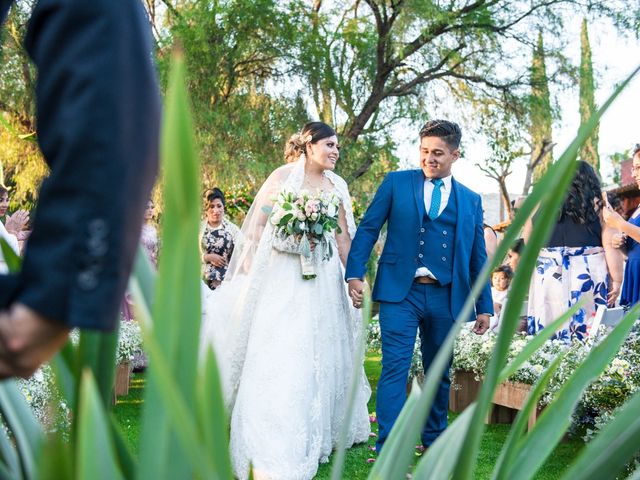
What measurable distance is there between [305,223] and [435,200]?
3.10ft

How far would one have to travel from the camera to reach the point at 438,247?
5.64 meters

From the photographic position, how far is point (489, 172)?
22.9 meters

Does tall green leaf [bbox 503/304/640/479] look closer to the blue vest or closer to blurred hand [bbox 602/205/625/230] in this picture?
the blue vest

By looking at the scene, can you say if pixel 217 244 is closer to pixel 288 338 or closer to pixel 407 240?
pixel 288 338

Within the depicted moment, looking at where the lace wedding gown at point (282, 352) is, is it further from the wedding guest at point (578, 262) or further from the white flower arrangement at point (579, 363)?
the wedding guest at point (578, 262)

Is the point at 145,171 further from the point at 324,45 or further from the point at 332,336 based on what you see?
the point at 324,45

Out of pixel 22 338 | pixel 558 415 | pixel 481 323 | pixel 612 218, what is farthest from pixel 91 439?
pixel 612 218

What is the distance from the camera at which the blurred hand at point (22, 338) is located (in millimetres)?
1025

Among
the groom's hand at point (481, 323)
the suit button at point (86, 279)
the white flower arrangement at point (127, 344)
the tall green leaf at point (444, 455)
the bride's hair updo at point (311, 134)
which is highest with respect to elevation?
the bride's hair updo at point (311, 134)

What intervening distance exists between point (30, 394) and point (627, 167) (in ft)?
109

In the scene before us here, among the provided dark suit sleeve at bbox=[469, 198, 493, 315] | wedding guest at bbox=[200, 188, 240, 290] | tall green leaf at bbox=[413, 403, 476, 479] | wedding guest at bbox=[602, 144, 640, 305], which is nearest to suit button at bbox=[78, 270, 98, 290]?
tall green leaf at bbox=[413, 403, 476, 479]

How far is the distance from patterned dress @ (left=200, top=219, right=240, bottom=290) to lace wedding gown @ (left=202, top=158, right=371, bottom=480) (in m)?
3.20

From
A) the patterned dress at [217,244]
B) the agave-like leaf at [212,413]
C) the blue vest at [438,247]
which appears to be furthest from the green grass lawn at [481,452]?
the agave-like leaf at [212,413]

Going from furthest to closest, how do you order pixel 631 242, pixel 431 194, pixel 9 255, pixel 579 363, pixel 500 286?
pixel 500 286
pixel 631 242
pixel 431 194
pixel 579 363
pixel 9 255
